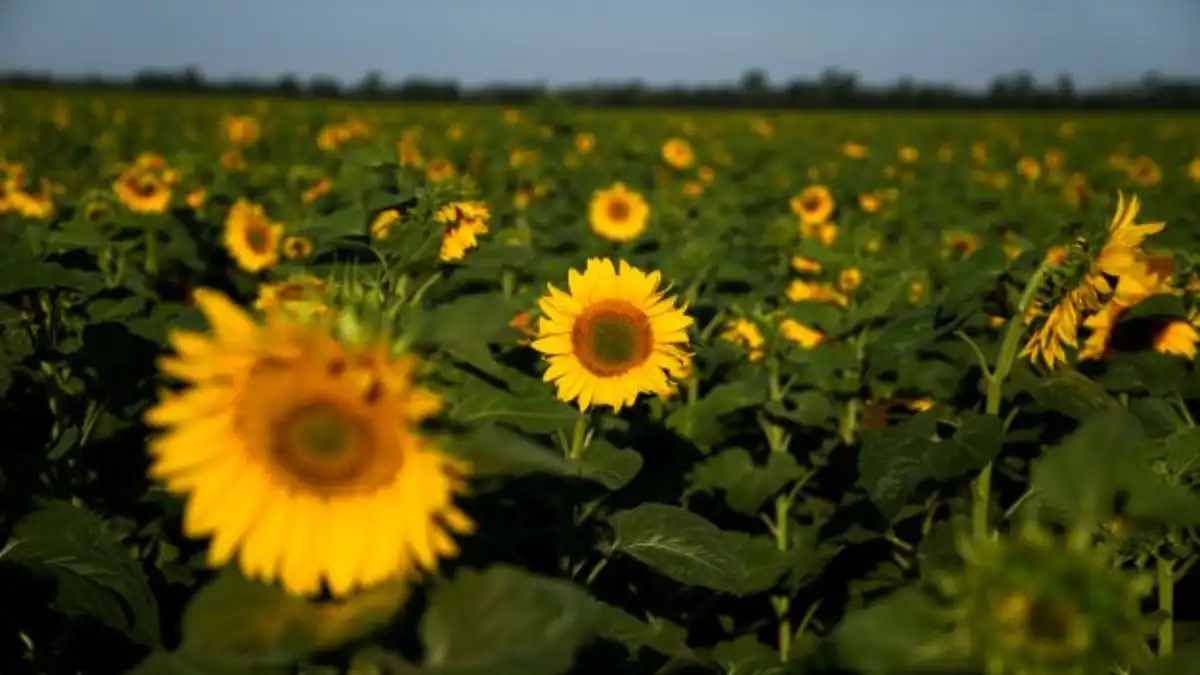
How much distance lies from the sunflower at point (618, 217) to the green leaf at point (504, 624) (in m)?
5.36

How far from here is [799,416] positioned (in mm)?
3312

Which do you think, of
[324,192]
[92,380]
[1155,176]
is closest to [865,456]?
Result: [92,380]

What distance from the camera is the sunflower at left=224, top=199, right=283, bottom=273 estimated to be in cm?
563

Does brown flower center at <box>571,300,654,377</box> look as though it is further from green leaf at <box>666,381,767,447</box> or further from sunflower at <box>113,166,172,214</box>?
sunflower at <box>113,166,172,214</box>

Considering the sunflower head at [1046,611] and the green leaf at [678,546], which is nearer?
the sunflower head at [1046,611]

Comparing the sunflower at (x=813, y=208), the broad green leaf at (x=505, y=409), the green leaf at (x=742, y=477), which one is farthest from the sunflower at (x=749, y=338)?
the sunflower at (x=813, y=208)

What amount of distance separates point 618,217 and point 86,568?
5.18 metres

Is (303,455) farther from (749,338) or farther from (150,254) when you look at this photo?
(150,254)

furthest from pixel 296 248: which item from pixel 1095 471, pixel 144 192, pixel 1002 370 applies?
pixel 1095 471

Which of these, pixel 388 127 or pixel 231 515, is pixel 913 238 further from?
pixel 388 127

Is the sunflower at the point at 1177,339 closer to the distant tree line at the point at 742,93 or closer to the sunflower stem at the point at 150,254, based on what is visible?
the sunflower stem at the point at 150,254

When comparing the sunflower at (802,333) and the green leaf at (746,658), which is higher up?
the sunflower at (802,333)

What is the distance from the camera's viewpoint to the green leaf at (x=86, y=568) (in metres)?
1.78

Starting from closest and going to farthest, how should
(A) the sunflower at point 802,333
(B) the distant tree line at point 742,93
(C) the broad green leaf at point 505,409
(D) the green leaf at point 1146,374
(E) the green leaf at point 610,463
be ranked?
(C) the broad green leaf at point 505,409
(E) the green leaf at point 610,463
(D) the green leaf at point 1146,374
(A) the sunflower at point 802,333
(B) the distant tree line at point 742,93
